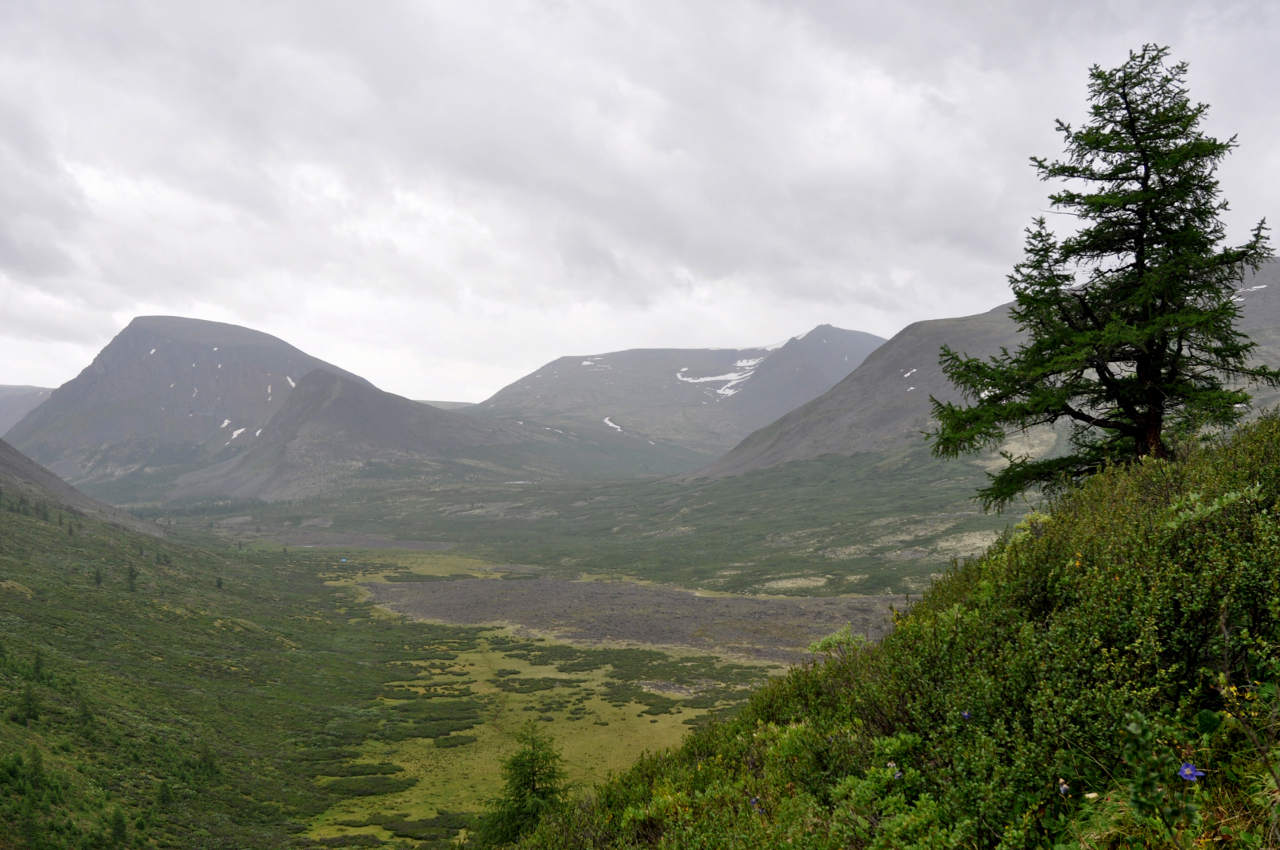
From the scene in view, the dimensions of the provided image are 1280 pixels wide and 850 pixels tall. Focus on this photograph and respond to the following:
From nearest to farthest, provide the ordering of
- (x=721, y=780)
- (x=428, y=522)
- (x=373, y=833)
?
(x=721, y=780), (x=373, y=833), (x=428, y=522)

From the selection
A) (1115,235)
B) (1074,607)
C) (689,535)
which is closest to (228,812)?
(1074,607)

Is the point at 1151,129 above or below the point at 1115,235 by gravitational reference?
above

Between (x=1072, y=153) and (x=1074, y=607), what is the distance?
12396 millimetres

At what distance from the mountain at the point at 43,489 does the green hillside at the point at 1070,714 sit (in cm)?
10460

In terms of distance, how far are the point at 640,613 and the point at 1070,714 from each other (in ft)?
221

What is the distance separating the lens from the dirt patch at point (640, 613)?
56.3 m

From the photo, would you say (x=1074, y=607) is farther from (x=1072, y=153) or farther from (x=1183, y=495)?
(x=1072, y=153)

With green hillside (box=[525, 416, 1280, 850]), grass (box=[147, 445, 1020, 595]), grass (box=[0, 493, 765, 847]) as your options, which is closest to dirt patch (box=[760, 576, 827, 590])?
grass (box=[147, 445, 1020, 595])

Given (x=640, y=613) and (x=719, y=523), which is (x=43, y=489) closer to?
(x=640, y=613)

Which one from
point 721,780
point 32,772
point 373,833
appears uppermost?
point 721,780

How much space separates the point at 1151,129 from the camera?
12359 millimetres

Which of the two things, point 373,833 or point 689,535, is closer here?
point 373,833

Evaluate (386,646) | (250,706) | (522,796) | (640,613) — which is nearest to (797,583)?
(640,613)

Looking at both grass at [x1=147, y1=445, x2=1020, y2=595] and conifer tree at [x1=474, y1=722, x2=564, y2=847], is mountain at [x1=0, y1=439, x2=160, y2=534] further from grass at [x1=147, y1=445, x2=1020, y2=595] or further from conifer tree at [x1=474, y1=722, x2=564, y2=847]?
conifer tree at [x1=474, y1=722, x2=564, y2=847]
